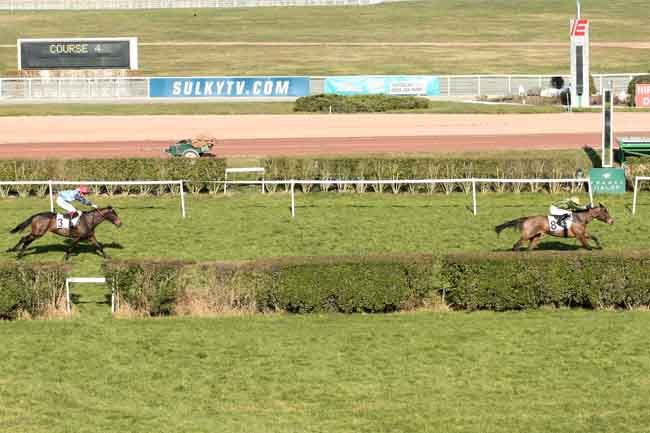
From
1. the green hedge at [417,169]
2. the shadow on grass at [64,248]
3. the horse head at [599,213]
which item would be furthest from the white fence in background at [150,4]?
the horse head at [599,213]

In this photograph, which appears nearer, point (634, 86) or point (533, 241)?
point (533, 241)

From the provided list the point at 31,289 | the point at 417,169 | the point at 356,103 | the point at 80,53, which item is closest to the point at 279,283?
the point at 31,289

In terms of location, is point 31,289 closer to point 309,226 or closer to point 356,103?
point 309,226

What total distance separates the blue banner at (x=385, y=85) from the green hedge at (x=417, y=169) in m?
24.5

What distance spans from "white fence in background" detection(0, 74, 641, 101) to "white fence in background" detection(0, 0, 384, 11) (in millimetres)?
41393

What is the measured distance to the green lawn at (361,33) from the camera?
65.9 meters

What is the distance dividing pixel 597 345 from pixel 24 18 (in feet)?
257

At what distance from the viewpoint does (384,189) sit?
27.0 metres

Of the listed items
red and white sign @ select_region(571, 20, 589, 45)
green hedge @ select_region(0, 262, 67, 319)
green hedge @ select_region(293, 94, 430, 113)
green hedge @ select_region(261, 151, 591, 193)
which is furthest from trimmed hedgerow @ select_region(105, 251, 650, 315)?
red and white sign @ select_region(571, 20, 589, 45)

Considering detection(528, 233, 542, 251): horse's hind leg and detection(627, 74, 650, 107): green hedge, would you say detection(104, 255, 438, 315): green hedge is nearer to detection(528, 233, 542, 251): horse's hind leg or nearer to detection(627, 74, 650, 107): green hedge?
detection(528, 233, 542, 251): horse's hind leg

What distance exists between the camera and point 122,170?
27312 mm

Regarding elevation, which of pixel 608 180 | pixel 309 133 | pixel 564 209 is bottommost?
pixel 564 209

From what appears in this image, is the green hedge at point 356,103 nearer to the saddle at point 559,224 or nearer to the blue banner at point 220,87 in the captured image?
the blue banner at point 220,87

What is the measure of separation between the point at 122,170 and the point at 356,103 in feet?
67.8
